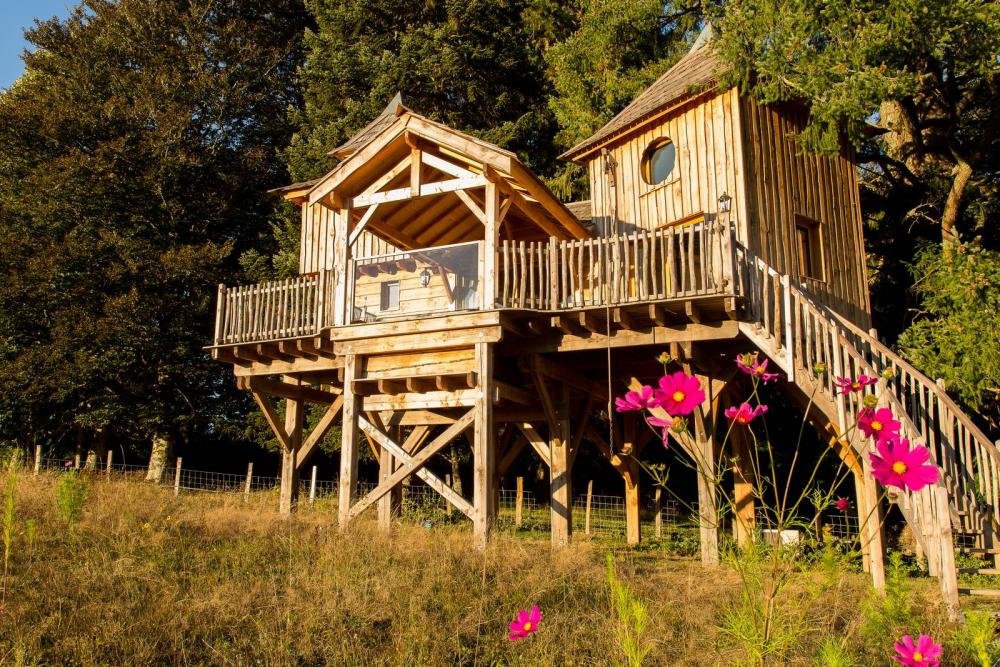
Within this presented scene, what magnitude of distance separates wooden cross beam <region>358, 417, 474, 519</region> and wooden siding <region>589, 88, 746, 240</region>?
6.62 m

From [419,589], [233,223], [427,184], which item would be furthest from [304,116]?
[419,589]

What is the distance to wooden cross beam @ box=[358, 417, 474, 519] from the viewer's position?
11680 mm

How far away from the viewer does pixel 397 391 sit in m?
13.6

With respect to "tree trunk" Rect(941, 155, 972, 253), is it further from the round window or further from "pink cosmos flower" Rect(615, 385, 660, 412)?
"pink cosmos flower" Rect(615, 385, 660, 412)

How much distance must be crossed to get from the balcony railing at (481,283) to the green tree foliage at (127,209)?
1152 centimetres

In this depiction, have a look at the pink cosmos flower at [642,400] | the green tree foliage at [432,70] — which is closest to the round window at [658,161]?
the green tree foliage at [432,70]

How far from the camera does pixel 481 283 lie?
12.4m

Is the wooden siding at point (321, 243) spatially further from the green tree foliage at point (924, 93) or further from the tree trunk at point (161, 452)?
the tree trunk at point (161, 452)

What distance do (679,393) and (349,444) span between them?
974cm

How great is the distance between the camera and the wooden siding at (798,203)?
1440cm

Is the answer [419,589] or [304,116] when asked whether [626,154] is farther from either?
[304,116]

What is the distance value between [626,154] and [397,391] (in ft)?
22.6

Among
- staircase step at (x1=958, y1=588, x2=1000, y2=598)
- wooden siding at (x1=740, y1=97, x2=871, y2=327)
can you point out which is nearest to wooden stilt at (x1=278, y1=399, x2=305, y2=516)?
wooden siding at (x1=740, y1=97, x2=871, y2=327)

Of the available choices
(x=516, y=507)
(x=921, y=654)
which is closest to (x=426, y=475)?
(x=921, y=654)
